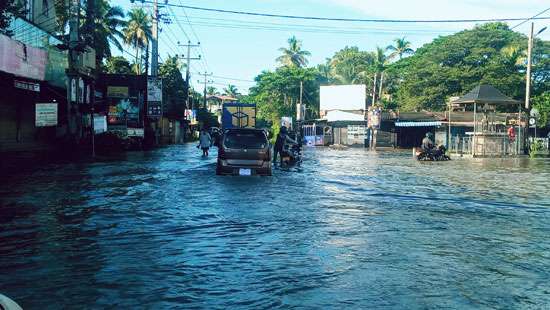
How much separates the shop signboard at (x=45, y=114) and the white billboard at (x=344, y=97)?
1802 inches

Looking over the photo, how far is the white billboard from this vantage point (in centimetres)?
6303

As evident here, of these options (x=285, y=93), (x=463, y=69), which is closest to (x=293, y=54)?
(x=285, y=93)

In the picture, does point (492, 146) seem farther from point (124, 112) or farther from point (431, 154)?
point (124, 112)

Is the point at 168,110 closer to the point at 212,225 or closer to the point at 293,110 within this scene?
the point at 293,110

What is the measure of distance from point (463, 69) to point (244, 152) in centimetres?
4479

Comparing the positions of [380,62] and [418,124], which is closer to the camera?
[418,124]

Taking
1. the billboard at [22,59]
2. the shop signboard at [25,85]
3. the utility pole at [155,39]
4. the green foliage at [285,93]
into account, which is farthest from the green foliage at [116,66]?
the shop signboard at [25,85]

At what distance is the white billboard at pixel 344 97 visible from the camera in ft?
207

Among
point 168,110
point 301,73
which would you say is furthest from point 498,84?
point 168,110

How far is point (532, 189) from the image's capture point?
14.7 meters

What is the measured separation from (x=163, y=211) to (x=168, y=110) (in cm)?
4546

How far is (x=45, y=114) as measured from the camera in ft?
69.2

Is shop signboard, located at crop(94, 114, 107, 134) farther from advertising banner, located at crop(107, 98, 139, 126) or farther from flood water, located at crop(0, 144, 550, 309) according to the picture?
flood water, located at crop(0, 144, 550, 309)

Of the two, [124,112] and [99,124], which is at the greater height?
[124,112]
